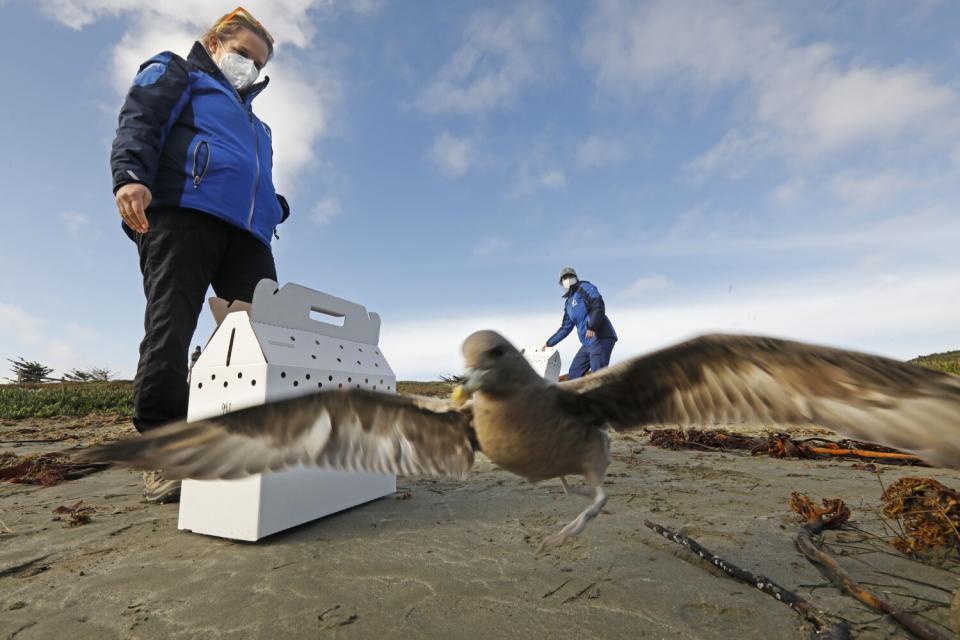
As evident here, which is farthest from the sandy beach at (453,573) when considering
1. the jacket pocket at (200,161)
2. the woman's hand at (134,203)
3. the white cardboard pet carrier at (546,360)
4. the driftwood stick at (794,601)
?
the white cardboard pet carrier at (546,360)

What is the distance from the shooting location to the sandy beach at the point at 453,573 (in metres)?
2.33

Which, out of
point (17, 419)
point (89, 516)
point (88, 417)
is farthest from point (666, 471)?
point (17, 419)

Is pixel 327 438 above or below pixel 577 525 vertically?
above

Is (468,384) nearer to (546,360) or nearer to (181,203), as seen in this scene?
(181,203)

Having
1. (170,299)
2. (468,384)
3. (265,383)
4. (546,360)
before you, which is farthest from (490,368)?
(546,360)

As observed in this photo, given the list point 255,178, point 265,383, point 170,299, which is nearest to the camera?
point 265,383

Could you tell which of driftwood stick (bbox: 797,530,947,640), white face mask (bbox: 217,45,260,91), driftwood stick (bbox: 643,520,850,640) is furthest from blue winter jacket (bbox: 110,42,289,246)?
driftwood stick (bbox: 797,530,947,640)

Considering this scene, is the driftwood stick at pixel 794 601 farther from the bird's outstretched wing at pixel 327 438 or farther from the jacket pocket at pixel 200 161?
the jacket pocket at pixel 200 161

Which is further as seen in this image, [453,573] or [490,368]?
[453,573]

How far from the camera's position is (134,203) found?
142 inches

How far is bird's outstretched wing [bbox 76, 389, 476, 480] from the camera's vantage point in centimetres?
265

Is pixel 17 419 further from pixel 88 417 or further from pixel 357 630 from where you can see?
pixel 357 630

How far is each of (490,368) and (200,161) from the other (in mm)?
3572

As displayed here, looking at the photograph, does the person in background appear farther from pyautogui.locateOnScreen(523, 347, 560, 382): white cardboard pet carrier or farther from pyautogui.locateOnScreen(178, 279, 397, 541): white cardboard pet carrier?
pyautogui.locateOnScreen(178, 279, 397, 541): white cardboard pet carrier
